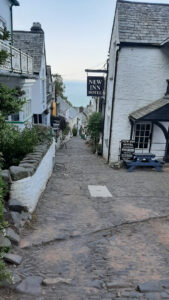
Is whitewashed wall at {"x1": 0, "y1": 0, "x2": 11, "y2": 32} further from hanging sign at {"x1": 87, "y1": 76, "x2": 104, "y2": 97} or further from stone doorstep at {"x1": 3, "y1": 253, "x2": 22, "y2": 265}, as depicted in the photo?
stone doorstep at {"x1": 3, "y1": 253, "x2": 22, "y2": 265}

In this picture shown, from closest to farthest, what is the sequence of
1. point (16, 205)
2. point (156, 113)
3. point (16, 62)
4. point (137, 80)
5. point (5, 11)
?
point (16, 205)
point (16, 62)
point (5, 11)
point (156, 113)
point (137, 80)

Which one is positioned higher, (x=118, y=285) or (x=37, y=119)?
(x=37, y=119)

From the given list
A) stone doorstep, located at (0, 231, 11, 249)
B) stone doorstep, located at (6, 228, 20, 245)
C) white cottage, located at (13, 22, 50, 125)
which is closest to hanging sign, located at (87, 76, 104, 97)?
white cottage, located at (13, 22, 50, 125)

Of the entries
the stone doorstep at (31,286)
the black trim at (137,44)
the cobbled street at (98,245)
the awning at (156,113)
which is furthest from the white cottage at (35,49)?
the stone doorstep at (31,286)

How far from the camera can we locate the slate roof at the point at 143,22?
1277 cm

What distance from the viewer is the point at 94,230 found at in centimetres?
551

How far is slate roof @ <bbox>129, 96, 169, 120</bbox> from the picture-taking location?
12.4 meters

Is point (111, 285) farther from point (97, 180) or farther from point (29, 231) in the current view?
point (97, 180)

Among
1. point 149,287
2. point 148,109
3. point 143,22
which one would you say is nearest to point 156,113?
point 148,109

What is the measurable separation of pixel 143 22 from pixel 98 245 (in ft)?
43.0

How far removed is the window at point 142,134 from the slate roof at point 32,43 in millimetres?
9923

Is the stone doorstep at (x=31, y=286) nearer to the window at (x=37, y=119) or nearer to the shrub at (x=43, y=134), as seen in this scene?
the shrub at (x=43, y=134)

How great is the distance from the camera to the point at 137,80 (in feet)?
43.5

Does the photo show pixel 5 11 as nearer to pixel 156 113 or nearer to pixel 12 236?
pixel 156 113
